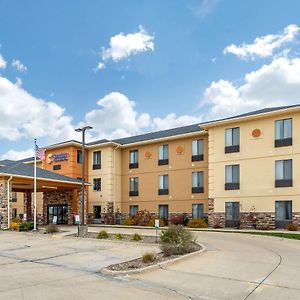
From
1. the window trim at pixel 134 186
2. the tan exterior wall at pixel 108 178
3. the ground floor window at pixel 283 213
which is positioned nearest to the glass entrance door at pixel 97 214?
the tan exterior wall at pixel 108 178

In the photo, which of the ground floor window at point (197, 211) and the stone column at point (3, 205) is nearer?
the stone column at point (3, 205)

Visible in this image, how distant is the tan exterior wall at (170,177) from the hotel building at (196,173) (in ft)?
0.29

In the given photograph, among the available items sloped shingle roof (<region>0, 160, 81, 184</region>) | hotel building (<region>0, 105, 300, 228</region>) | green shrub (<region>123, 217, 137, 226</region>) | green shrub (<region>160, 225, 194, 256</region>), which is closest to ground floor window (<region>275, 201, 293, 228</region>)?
hotel building (<region>0, 105, 300, 228</region>)

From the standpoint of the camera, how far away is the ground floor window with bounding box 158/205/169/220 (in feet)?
112

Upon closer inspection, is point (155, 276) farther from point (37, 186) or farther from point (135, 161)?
point (135, 161)

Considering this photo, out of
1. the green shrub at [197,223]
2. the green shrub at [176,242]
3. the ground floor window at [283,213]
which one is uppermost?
the green shrub at [176,242]

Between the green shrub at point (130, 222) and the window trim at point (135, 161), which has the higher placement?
the window trim at point (135, 161)

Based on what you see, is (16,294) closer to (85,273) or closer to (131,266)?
(85,273)

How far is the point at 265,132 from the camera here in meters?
27.2

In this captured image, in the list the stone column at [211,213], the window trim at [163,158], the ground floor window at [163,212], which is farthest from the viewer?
the window trim at [163,158]

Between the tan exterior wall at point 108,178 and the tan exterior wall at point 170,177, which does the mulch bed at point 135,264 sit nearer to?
the tan exterior wall at point 170,177

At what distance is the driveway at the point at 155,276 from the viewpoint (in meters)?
8.02

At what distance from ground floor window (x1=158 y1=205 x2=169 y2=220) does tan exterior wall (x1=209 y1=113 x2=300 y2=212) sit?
19.5ft

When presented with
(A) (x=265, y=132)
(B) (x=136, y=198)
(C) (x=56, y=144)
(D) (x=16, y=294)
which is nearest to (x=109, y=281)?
(D) (x=16, y=294)
